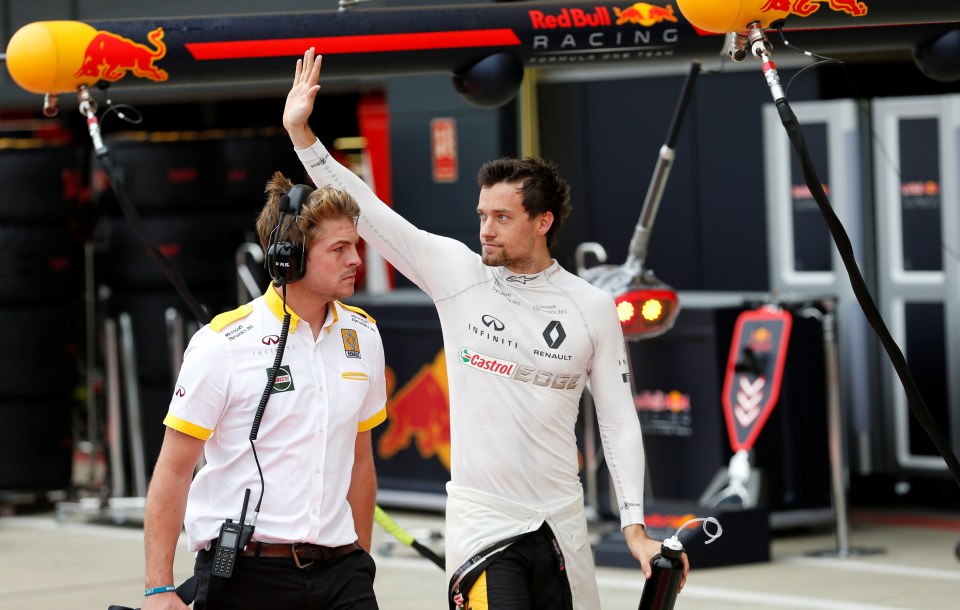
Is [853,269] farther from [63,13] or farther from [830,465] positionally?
[63,13]

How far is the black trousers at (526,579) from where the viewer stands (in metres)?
4.41

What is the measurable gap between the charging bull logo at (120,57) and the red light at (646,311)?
2.33 m

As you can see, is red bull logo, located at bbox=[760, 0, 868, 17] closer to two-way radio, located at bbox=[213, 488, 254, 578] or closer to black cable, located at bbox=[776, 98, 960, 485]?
black cable, located at bbox=[776, 98, 960, 485]

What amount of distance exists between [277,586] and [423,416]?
6.50m

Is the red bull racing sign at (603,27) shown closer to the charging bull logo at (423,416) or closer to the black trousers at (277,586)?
the black trousers at (277,586)

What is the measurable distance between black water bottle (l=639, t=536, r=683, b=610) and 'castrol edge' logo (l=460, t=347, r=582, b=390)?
0.60 m

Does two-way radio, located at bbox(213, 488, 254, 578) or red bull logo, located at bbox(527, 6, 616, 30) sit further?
red bull logo, located at bbox(527, 6, 616, 30)

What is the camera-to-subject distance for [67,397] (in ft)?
37.5

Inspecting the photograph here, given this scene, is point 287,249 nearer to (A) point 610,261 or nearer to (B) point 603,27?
(B) point 603,27

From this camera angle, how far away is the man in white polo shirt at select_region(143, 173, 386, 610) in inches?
157

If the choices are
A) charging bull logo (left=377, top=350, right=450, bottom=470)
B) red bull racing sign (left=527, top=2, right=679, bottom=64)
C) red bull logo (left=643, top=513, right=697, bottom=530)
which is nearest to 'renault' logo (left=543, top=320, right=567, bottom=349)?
red bull racing sign (left=527, top=2, right=679, bottom=64)

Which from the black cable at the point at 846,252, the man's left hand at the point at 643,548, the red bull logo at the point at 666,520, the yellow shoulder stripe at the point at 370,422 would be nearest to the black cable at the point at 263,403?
the yellow shoulder stripe at the point at 370,422

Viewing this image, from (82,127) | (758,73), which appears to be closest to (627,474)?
(758,73)

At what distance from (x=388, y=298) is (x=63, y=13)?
13.5 feet
